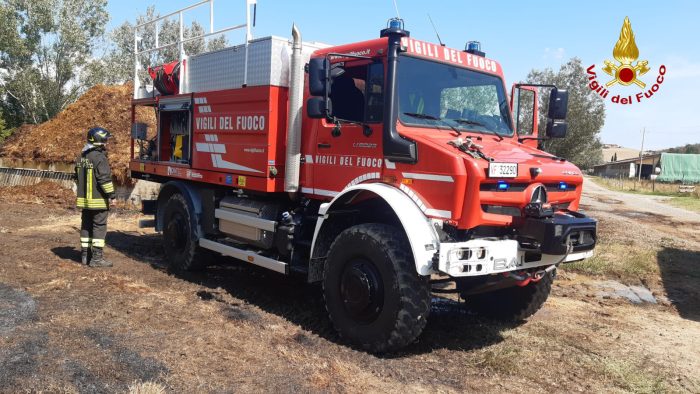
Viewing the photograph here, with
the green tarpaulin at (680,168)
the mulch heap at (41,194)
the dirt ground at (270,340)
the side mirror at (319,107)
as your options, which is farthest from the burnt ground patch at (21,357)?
the green tarpaulin at (680,168)

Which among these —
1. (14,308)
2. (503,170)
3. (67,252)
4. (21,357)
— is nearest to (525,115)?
(503,170)

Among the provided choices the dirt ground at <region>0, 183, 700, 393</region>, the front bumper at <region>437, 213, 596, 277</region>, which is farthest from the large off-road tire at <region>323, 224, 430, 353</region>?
the front bumper at <region>437, 213, 596, 277</region>

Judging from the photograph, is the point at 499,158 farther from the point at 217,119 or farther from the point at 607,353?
the point at 217,119

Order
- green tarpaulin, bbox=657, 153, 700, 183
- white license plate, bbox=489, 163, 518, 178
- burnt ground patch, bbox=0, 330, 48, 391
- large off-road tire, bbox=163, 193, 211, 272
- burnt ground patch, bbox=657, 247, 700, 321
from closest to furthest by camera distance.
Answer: burnt ground patch, bbox=0, 330, 48, 391
white license plate, bbox=489, 163, 518, 178
burnt ground patch, bbox=657, 247, 700, 321
large off-road tire, bbox=163, 193, 211, 272
green tarpaulin, bbox=657, 153, 700, 183

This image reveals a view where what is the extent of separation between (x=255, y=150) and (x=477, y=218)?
9.41 ft

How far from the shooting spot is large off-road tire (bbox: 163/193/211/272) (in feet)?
24.6

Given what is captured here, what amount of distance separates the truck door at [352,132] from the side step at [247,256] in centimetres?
88

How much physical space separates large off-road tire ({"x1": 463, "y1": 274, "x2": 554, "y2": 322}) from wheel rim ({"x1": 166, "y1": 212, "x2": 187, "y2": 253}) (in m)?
4.07

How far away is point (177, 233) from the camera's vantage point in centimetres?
786

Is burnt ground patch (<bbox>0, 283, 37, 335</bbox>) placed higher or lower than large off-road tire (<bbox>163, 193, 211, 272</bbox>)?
lower

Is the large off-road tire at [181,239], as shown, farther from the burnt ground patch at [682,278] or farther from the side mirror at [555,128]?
the burnt ground patch at [682,278]

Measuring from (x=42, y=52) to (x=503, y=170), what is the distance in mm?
28892

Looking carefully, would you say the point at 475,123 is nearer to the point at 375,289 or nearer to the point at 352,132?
the point at 352,132

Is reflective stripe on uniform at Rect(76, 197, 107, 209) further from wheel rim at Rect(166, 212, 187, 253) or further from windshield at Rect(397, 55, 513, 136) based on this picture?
windshield at Rect(397, 55, 513, 136)
